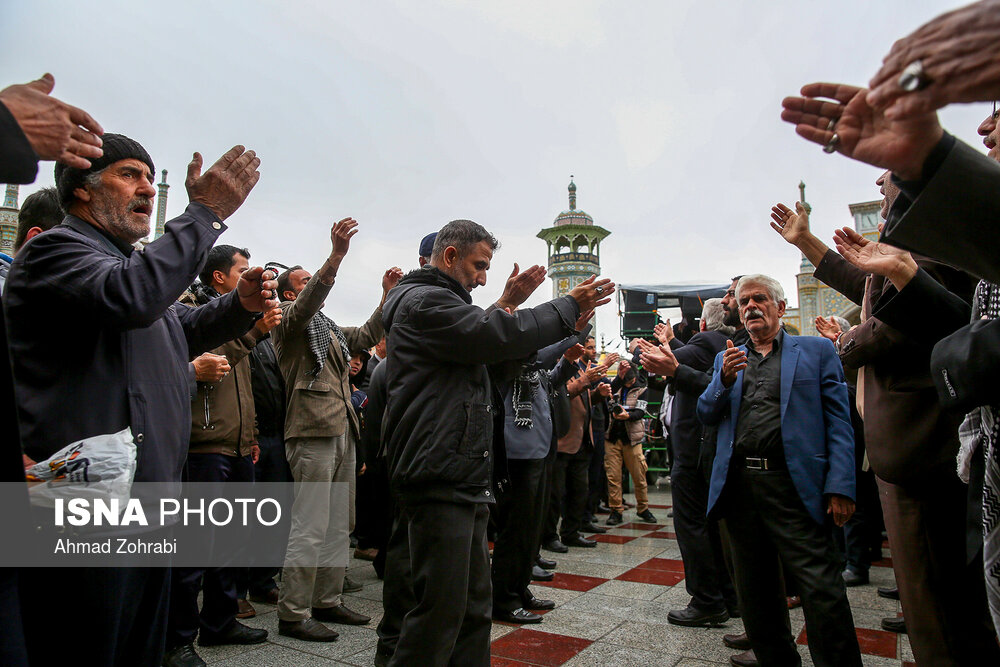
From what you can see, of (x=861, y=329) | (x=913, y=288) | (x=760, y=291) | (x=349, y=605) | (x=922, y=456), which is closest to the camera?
(x=913, y=288)

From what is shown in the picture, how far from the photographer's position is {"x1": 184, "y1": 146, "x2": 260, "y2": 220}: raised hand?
5.66 ft

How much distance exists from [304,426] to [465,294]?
1.49 m

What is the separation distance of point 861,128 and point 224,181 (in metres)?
1.60

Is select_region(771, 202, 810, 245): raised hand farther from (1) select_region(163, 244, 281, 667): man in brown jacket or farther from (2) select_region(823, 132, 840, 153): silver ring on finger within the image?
(1) select_region(163, 244, 281, 667): man in brown jacket

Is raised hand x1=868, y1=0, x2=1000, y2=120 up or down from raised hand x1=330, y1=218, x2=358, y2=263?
down

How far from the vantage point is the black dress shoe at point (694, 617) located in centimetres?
342

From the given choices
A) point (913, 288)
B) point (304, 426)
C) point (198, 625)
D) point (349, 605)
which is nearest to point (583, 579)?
point (349, 605)

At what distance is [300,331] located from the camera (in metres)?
3.56

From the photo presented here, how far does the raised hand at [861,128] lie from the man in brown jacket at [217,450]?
2.22m

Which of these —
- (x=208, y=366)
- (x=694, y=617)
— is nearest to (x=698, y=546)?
(x=694, y=617)

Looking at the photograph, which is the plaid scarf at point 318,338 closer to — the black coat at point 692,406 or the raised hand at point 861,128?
the black coat at point 692,406

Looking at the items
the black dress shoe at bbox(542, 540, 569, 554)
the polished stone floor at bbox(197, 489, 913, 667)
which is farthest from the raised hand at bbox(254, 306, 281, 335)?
the black dress shoe at bbox(542, 540, 569, 554)

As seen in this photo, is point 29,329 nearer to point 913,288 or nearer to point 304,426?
point 304,426

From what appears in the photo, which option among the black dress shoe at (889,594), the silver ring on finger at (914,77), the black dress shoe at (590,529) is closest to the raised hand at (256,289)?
the silver ring on finger at (914,77)
